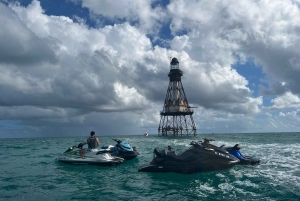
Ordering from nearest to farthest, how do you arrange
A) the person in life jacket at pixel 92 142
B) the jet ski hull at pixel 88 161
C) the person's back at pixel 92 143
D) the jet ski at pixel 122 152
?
the jet ski hull at pixel 88 161 → the person in life jacket at pixel 92 142 → the person's back at pixel 92 143 → the jet ski at pixel 122 152

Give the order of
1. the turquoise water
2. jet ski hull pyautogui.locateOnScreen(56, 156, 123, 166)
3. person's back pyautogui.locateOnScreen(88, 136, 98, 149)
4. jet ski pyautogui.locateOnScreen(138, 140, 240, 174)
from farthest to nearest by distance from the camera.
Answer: person's back pyautogui.locateOnScreen(88, 136, 98, 149)
jet ski hull pyautogui.locateOnScreen(56, 156, 123, 166)
jet ski pyautogui.locateOnScreen(138, 140, 240, 174)
the turquoise water

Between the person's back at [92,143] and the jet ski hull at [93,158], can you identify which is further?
the person's back at [92,143]

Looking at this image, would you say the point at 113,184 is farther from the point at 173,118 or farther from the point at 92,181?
the point at 173,118

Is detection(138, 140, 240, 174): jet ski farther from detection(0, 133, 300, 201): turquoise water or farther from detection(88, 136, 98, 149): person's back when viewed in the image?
detection(88, 136, 98, 149): person's back

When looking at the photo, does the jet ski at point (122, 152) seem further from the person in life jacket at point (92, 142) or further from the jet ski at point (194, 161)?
the jet ski at point (194, 161)

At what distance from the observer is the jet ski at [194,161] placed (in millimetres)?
12305

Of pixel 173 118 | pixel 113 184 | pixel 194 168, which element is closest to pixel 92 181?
pixel 113 184

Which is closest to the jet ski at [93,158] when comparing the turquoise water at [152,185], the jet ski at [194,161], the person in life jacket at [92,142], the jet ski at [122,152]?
the person in life jacket at [92,142]

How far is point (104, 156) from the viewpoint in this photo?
15891mm

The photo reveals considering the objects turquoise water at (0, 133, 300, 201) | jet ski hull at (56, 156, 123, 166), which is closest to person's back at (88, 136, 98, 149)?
jet ski hull at (56, 156, 123, 166)

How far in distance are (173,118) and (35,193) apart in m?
71.6

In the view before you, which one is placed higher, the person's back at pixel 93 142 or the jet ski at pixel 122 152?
the person's back at pixel 93 142

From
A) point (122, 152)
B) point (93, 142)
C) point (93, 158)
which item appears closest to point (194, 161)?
point (122, 152)

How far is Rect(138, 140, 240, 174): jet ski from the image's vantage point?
40.4 ft
